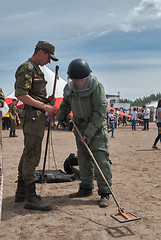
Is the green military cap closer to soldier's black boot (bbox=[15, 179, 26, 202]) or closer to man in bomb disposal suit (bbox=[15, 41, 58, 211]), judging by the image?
man in bomb disposal suit (bbox=[15, 41, 58, 211])

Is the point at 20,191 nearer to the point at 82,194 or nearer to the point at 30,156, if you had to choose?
the point at 30,156

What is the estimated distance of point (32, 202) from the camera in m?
3.55

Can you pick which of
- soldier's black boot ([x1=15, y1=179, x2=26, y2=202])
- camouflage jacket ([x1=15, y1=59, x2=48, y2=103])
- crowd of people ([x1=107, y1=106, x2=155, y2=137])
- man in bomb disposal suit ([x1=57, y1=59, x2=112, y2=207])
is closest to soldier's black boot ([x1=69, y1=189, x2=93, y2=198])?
man in bomb disposal suit ([x1=57, y1=59, x2=112, y2=207])

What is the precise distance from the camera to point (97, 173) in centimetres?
382

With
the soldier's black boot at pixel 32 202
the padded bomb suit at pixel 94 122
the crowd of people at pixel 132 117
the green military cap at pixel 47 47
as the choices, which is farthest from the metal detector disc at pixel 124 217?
the crowd of people at pixel 132 117

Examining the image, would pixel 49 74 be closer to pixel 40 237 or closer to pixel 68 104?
pixel 68 104

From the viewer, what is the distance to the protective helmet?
3.66m

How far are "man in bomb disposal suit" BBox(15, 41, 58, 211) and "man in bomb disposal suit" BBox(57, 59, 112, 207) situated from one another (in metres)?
0.43

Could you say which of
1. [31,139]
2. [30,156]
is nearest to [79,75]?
[31,139]

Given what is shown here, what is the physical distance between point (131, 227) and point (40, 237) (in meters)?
1.08

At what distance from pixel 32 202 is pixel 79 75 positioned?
1955mm

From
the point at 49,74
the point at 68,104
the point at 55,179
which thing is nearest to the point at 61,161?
the point at 55,179

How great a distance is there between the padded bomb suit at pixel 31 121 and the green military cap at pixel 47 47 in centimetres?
26

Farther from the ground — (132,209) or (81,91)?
(81,91)
